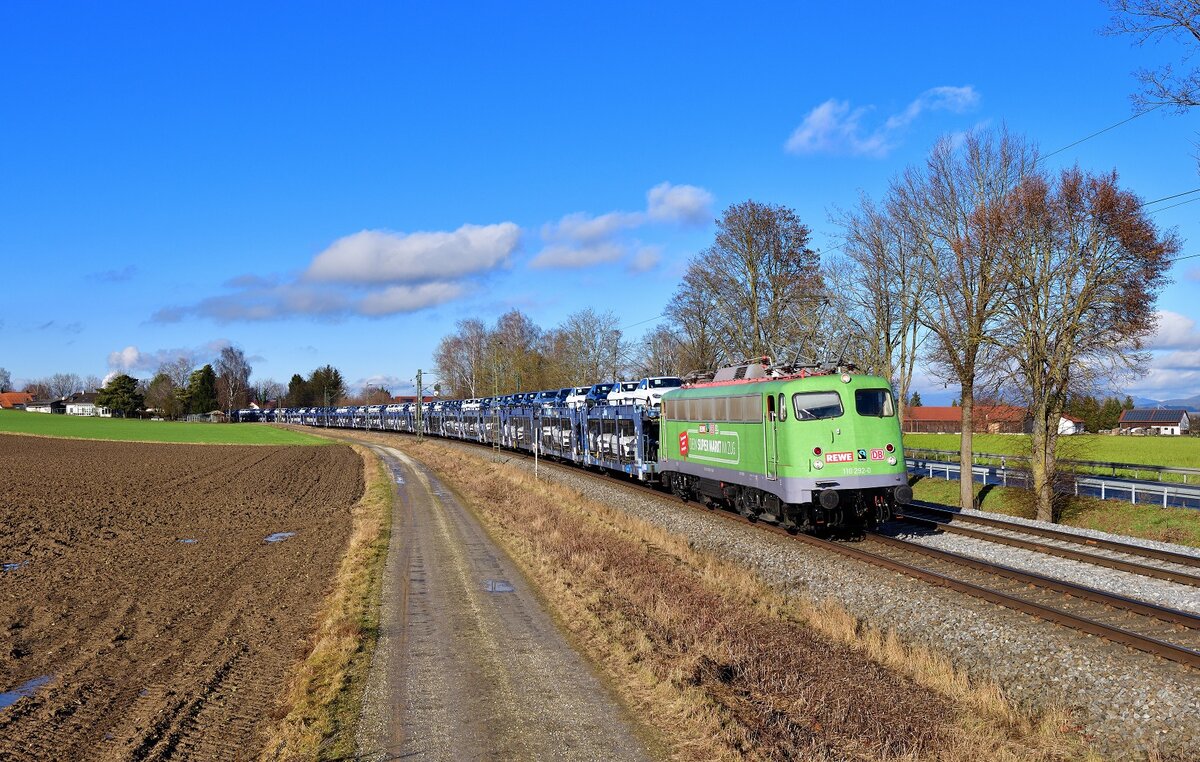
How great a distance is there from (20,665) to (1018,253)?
26.2 meters

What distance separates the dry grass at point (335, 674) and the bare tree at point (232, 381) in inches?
6963

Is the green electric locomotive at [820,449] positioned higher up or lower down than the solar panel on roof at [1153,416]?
higher up

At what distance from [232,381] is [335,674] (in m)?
194

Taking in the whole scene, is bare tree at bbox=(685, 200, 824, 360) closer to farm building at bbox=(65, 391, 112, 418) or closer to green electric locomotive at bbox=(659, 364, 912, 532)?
green electric locomotive at bbox=(659, 364, 912, 532)

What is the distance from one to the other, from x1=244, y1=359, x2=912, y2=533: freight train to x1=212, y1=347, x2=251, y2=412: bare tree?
169 metres

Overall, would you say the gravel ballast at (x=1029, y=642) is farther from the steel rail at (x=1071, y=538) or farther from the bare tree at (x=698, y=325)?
the bare tree at (x=698, y=325)

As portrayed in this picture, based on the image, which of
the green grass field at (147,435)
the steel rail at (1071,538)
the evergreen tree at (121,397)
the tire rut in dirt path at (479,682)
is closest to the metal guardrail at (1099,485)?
the steel rail at (1071,538)

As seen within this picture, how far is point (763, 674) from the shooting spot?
9016mm

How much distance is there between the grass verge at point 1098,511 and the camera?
2128cm

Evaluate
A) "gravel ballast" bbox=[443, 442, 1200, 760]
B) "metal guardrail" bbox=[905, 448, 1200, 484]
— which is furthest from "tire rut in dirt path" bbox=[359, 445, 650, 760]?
"metal guardrail" bbox=[905, 448, 1200, 484]

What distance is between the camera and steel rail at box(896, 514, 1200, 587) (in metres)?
13.4

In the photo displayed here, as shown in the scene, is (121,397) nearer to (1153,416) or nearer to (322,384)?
(322,384)

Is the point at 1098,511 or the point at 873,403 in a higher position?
the point at 873,403

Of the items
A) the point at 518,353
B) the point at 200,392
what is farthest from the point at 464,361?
the point at 200,392
